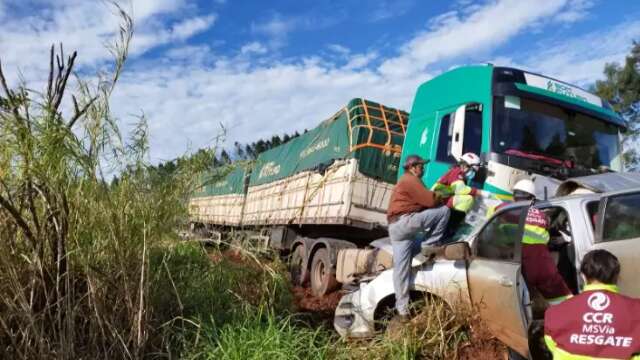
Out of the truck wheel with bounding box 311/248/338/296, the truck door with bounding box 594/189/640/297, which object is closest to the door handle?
the truck door with bounding box 594/189/640/297

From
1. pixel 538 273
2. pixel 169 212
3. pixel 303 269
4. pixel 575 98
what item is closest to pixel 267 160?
pixel 303 269

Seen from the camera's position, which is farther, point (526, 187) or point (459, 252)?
point (526, 187)

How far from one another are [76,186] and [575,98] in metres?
5.49

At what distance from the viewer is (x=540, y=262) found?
155 inches

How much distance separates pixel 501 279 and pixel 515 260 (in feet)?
0.60

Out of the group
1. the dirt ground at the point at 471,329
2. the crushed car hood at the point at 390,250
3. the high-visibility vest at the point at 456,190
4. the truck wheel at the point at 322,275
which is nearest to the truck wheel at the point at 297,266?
the truck wheel at the point at 322,275

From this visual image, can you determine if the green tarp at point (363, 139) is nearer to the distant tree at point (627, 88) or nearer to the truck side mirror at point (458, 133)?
the truck side mirror at point (458, 133)

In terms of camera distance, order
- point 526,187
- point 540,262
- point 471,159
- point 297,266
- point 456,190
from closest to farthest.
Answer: point 540,262, point 526,187, point 456,190, point 471,159, point 297,266

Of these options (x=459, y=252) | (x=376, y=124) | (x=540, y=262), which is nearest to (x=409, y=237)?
(x=459, y=252)

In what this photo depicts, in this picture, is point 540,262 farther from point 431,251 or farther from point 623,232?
point 431,251

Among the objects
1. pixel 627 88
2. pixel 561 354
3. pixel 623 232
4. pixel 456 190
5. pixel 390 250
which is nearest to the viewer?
pixel 561 354

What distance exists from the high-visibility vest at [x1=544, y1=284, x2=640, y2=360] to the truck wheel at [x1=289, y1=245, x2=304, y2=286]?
22.6 ft

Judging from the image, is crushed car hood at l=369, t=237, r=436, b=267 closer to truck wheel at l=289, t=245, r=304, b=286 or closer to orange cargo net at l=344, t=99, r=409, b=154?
orange cargo net at l=344, t=99, r=409, b=154

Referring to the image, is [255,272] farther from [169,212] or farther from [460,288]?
[460,288]
